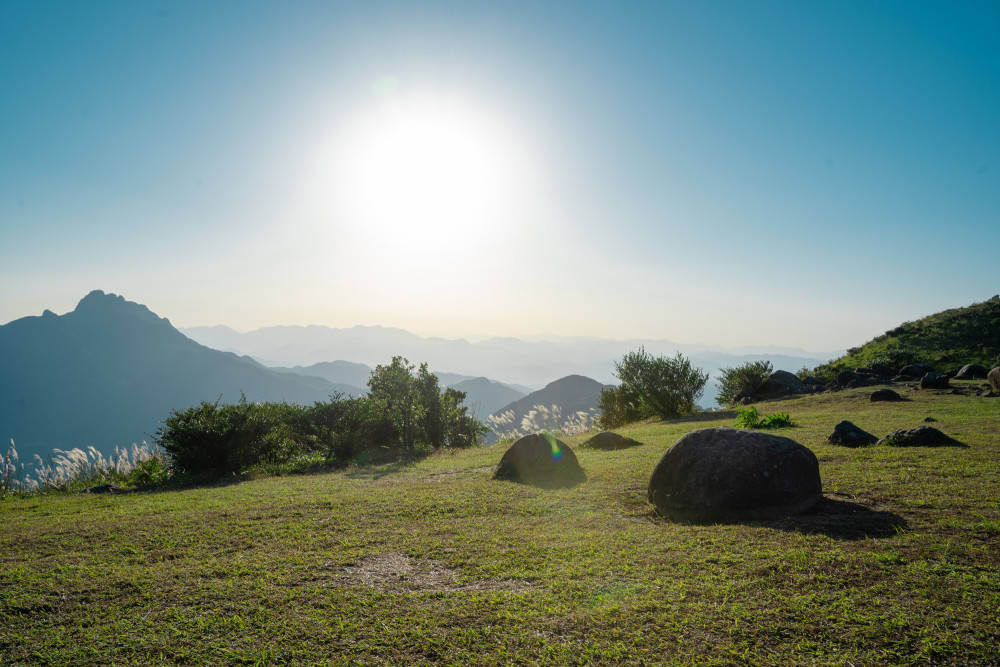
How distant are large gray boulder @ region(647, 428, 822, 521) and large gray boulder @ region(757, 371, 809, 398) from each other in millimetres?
22103

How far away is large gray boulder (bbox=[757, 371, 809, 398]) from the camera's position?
26.4m

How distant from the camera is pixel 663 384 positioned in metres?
26.2

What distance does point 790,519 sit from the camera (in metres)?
6.67

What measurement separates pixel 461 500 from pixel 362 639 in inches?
189

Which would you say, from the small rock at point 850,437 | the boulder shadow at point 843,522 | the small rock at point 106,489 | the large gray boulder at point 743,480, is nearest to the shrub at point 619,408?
→ the small rock at point 850,437

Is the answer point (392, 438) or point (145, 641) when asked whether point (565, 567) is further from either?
point (392, 438)

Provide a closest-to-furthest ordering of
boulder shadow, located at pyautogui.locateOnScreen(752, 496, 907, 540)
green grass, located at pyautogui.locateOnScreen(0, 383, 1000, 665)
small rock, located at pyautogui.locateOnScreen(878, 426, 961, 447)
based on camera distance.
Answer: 1. green grass, located at pyautogui.locateOnScreen(0, 383, 1000, 665)
2. boulder shadow, located at pyautogui.locateOnScreen(752, 496, 907, 540)
3. small rock, located at pyautogui.locateOnScreen(878, 426, 961, 447)

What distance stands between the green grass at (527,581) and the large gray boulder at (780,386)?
18966mm

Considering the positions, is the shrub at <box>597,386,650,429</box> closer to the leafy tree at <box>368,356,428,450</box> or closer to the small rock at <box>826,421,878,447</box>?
the leafy tree at <box>368,356,428,450</box>

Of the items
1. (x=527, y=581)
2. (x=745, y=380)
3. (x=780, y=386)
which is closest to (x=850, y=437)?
(x=527, y=581)

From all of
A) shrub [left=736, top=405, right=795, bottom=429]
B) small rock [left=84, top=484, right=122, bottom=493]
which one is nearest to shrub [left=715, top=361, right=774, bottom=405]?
shrub [left=736, top=405, right=795, bottom=429]

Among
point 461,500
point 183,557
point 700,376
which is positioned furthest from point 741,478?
point 700,376

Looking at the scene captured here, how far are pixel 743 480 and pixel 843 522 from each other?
129 centimetres

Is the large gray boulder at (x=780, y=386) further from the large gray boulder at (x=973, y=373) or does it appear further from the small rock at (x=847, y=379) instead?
the large gray boulder at (x=973, y=373)
